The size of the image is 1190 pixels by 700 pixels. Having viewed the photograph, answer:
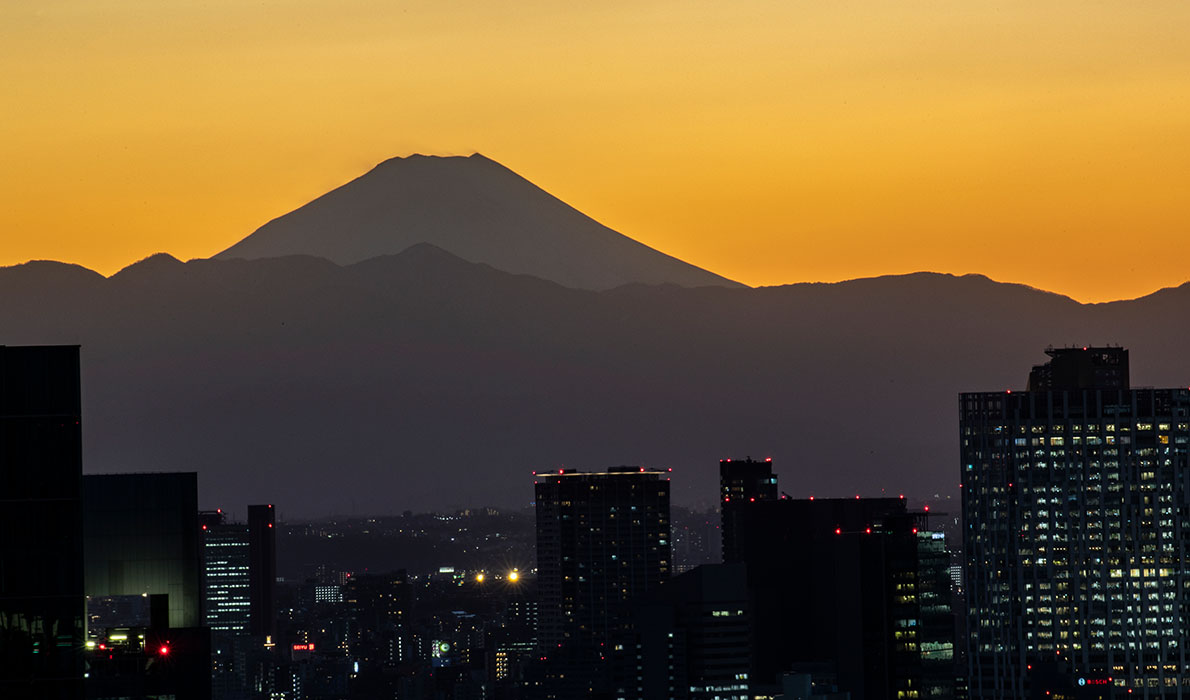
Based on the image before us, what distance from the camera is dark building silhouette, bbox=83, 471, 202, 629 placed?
84.9m

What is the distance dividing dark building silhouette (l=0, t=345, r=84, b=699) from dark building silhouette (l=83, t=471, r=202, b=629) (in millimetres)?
31218

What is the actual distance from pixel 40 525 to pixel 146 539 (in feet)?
111

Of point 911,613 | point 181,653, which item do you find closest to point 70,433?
point 181,653

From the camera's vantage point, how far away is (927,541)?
18488 centimetres

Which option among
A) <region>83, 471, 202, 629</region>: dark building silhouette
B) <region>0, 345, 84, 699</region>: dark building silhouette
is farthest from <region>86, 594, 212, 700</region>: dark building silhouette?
<region>0, 345, 84, 699</region>: dark building silhouette

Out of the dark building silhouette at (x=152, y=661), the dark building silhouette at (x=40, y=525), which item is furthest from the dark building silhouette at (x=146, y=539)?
the dark building silhouette at (x=40, y=525)

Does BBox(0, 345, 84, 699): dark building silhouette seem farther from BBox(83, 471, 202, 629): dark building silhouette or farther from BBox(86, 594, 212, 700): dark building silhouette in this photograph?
BBox(83, 471, 202, 629): dark building silhouette

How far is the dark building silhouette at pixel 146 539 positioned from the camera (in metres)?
84.9

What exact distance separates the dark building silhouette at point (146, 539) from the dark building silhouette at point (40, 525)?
31218mm

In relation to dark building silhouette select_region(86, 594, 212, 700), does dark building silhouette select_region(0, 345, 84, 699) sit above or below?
above

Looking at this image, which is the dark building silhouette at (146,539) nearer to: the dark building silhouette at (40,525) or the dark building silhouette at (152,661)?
the dark building silhouette at (152,661)

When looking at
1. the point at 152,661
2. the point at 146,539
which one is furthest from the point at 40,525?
the point at 146,539

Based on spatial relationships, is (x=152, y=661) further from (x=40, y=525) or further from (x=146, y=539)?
(x=40, y=525)

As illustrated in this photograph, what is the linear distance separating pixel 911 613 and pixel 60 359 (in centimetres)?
13339
